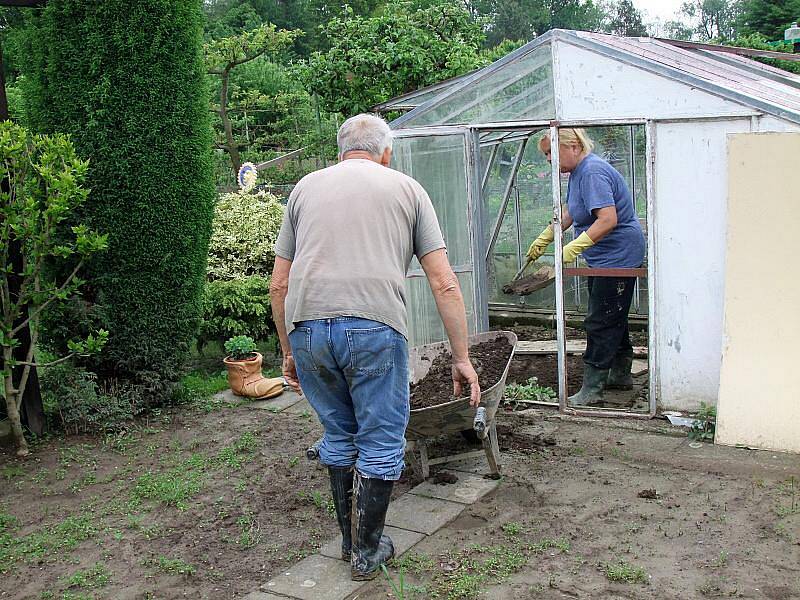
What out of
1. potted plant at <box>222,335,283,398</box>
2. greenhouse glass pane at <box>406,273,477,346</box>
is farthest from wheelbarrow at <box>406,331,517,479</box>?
potted plant at <box>222,335,283,398</box>

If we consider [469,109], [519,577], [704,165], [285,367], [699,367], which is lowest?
[519,577]

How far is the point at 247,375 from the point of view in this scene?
689cm

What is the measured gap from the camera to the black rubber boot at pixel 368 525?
12.0ft

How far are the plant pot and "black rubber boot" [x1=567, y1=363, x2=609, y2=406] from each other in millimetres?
2409

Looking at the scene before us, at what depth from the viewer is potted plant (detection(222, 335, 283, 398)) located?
688 centimetres

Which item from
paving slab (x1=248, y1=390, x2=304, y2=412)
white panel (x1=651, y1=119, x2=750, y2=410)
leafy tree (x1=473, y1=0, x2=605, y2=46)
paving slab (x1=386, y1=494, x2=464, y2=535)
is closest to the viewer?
paving slab (x1=386, y1=494, x2=464, y2=535)

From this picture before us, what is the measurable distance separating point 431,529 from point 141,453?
2407mm

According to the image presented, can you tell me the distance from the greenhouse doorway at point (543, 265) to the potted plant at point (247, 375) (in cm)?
195

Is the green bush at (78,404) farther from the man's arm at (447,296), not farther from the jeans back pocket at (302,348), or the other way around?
the man's arm at (447,296)

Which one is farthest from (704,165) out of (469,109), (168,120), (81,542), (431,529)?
(81,542)

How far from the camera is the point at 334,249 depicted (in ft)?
11.6

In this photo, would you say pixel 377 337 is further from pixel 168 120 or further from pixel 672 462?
pixel 168 120

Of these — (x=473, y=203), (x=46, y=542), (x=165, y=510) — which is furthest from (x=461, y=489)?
(x=473, y=203)

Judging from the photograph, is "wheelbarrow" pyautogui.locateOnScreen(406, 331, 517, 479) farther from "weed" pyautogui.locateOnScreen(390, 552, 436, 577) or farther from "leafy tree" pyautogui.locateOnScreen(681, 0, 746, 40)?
"leafy tree" pyautogui.locateOnScreen(681, 0, 746, 40)
